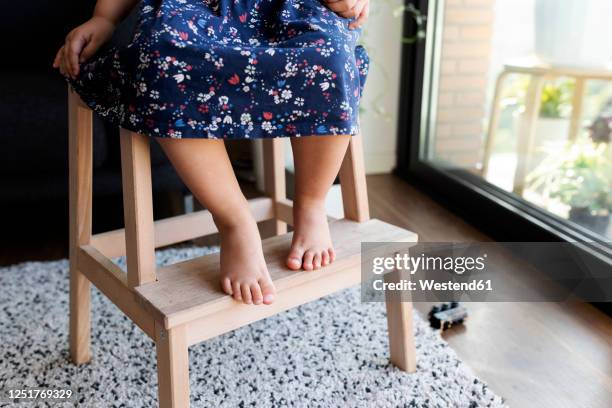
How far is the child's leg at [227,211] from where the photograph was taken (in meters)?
0.68

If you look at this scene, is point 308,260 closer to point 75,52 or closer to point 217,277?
point 217,277

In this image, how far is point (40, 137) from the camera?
47.1 inches

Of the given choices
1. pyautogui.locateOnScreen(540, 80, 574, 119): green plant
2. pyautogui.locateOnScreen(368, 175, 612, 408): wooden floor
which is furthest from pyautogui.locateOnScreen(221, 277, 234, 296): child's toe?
pyautogui.locateOnScreen(540, 80, 574, 119): green plant

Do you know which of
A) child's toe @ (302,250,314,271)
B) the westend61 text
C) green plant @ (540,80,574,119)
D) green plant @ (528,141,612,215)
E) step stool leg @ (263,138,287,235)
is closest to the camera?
child's toe @ (302,250,314,271)

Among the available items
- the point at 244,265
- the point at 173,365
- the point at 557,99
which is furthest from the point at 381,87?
the point at 173,365

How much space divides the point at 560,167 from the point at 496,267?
37 cm

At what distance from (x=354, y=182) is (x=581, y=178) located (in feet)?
2.64

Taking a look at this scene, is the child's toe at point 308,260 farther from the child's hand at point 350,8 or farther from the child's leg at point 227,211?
the child's hand at point 350,8

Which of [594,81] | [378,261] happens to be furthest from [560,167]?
[378,261]

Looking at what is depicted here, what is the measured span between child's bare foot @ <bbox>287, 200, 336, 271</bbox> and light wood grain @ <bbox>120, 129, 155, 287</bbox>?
19 centimetres

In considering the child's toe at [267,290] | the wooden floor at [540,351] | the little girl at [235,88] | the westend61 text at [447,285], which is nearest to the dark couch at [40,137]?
the wooden floor at [540,351]

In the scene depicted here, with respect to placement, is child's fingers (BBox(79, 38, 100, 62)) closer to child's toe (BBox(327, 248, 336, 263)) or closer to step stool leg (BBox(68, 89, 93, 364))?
step stool leg (BBox(68, 89, 93, 364))

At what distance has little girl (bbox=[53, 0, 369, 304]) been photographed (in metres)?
0.63

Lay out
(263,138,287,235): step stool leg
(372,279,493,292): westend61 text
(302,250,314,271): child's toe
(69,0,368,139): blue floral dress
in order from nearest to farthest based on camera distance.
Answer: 1. (69,0,368,139): blue floral dress
2. (302,250,314,271): child's toe
3. (263,138,287,235): step stool leg
4. (372,279,493,292): westend61 text
